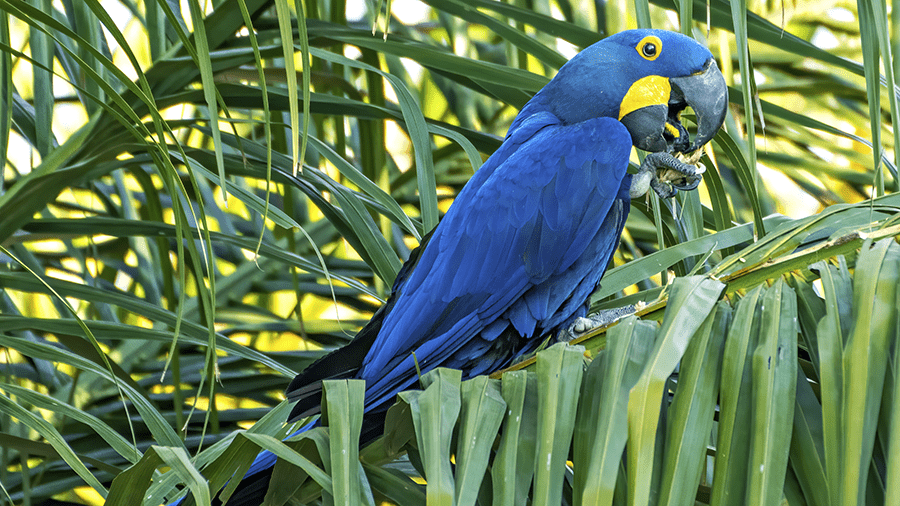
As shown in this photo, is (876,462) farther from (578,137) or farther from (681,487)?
(578,137)

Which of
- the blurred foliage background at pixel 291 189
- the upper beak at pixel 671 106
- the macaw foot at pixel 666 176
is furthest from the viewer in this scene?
the upper beak at pixel 671 106

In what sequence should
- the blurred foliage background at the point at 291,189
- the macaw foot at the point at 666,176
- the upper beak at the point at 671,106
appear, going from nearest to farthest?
the blurred foliage background at the point at 291,189 < the macaw foot at the point at 666,176 < the upper beak at the point at 671,106

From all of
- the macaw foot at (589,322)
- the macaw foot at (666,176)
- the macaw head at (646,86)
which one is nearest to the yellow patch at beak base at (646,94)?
the macaw head at (646,86)

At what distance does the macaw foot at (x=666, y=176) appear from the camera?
0.77 m

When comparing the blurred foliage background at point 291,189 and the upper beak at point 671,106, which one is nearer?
the blurred foliage background at point 291,189

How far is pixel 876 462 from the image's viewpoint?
452 mm

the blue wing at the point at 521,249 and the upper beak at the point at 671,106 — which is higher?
the upper beak at the point at 671,106

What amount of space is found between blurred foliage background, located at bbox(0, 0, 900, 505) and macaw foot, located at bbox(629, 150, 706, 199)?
24 mm

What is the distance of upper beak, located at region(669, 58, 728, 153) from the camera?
861 mm

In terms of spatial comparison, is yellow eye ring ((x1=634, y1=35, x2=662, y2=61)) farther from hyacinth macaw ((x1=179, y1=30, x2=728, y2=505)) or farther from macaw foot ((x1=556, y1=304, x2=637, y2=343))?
macaw foot ((x1=556, y1=304, x2=637, y2=343))

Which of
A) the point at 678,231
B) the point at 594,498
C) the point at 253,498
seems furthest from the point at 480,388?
the point at 678,231

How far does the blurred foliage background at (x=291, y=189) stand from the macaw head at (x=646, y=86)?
0.17 ft

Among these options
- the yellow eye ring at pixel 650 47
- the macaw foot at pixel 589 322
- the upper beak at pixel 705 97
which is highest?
the yellow eye ring at pixel 650 47

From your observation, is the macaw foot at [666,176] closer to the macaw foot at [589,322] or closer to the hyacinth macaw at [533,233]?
the hyacinth macaw at [533,233]
